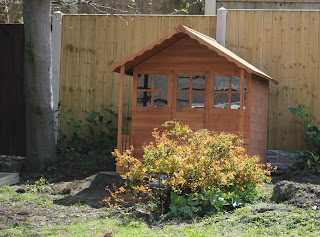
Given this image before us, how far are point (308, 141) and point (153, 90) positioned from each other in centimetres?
324

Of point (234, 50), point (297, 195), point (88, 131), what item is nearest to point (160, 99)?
point (234, 50)

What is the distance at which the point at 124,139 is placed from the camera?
980 centimetres

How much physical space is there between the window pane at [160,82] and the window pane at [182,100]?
31cm

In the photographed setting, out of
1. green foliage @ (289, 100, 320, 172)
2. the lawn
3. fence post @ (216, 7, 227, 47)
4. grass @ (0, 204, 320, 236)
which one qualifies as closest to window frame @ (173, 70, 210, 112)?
fence post @ (216, 7, 227, 47)

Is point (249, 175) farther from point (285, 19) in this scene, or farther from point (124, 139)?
point (285, 19)

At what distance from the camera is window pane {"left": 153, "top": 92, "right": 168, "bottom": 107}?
9.95 m

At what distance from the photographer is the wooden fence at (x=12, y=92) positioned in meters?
11.6

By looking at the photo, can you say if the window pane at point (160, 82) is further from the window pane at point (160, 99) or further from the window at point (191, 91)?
the window at point (191, 91)

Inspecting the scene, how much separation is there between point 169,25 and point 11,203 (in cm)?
551

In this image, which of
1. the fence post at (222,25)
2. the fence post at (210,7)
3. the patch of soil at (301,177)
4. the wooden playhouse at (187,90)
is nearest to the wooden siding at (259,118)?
the wooden playhouse at (187,90)

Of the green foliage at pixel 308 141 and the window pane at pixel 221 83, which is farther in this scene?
the green foliage at pixel 308 141

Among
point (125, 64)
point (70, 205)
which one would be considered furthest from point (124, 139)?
point (70, 205)

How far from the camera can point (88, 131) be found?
11.5 m

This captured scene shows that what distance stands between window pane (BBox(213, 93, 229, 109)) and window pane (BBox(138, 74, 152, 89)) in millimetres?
1262
